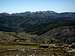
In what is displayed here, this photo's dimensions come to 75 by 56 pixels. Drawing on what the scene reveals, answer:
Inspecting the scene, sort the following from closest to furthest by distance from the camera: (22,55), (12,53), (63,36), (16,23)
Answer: (22,55) < (12,53) < (63,36) < (16,23)

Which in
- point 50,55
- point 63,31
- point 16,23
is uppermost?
point 16,23

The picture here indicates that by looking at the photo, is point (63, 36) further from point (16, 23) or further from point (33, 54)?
point (16, 23)

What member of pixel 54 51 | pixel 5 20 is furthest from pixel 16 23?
pixel 54 51

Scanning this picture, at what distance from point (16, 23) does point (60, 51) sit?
41711 millimetres

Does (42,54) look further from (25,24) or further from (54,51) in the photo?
(25,24)

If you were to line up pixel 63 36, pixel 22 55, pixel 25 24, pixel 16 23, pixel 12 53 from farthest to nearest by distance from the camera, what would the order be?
pixel 16 23, pixel 25 24, pixel 63 36, pixel 12 53, pixel 22 55

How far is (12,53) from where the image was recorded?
9.66 metres

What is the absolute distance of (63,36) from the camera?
26.9 metres

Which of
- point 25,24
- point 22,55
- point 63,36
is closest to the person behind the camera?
point 22,55

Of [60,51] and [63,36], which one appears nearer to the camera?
[60,51]

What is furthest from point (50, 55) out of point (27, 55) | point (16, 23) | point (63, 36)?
point (16, 23)

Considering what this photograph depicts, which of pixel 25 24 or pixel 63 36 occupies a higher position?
pixel 25 24

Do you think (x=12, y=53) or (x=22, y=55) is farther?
(x=12, y=53)

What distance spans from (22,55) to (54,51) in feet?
7.69
